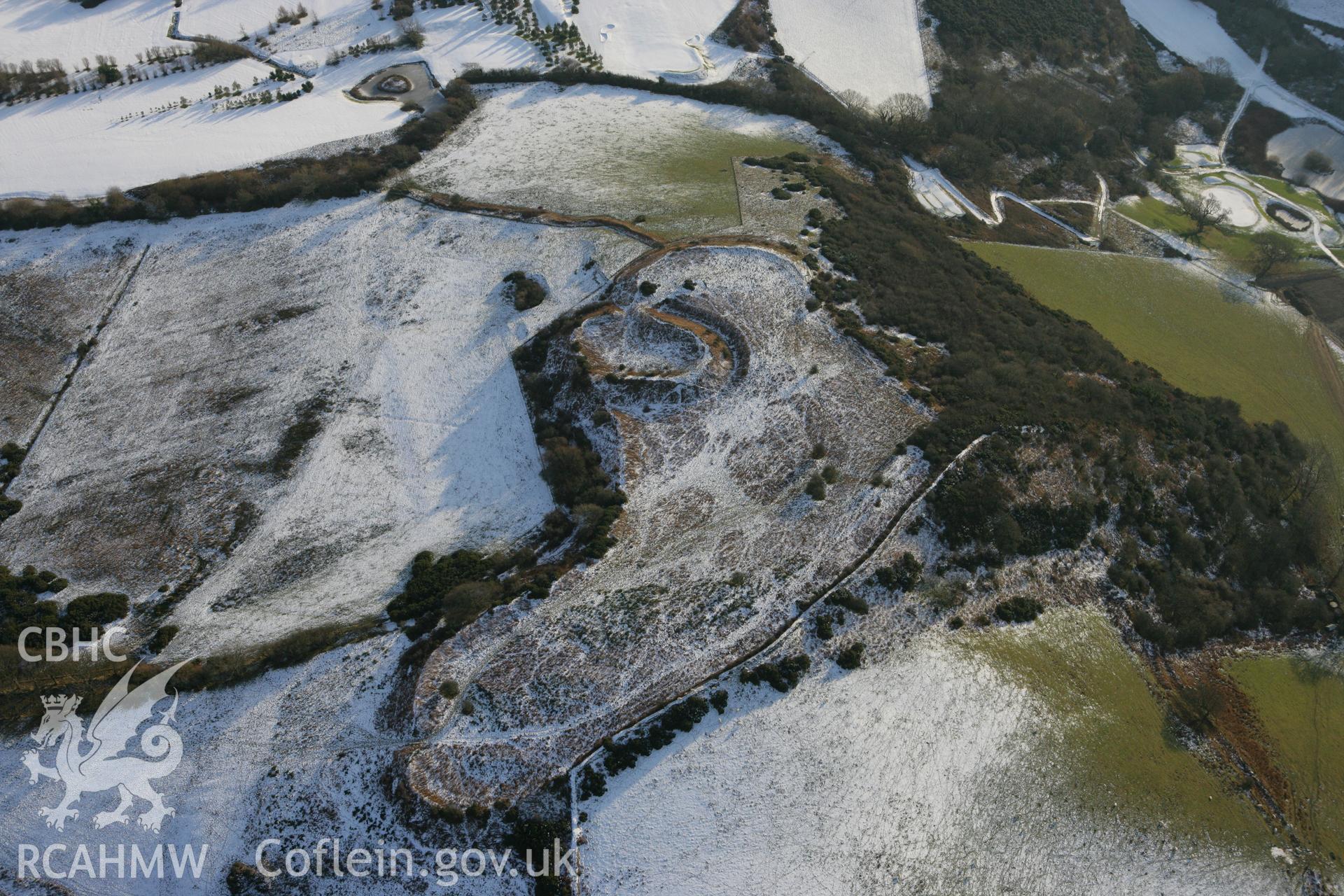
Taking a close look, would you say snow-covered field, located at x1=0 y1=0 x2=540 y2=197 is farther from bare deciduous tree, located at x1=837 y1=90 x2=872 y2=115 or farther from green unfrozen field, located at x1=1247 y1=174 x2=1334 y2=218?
green unfrozen field, located at x1=1247 y1=174 x2=1334 y2=218

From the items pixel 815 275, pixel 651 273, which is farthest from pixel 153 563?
pixel 815 275

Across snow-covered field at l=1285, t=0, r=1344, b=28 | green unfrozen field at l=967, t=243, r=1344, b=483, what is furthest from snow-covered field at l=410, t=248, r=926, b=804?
snow-covered field at l=1285, t=0, r=1344, b=28

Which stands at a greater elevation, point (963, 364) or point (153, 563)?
point (963, 364)

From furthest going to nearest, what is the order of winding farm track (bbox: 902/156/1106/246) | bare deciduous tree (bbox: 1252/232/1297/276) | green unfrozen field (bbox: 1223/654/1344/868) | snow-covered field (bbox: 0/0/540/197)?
winding farm track (bbox: 902/156/1106/246)
bare deciduous tree (bbox: 1252/232/1297/276)
snow-covered field (bbox: 0/0/540/197)
green unfrozen field (bbox: 1223/654/1344/868)

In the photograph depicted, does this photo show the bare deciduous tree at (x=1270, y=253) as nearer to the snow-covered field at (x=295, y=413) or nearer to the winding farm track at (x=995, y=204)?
the winding farm track at (x=995, y=204)

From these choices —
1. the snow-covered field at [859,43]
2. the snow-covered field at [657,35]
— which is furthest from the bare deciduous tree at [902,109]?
the snow-covered field at [657,35]

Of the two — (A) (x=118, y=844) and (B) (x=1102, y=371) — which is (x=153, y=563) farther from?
(B) (x=1102, y=371)
